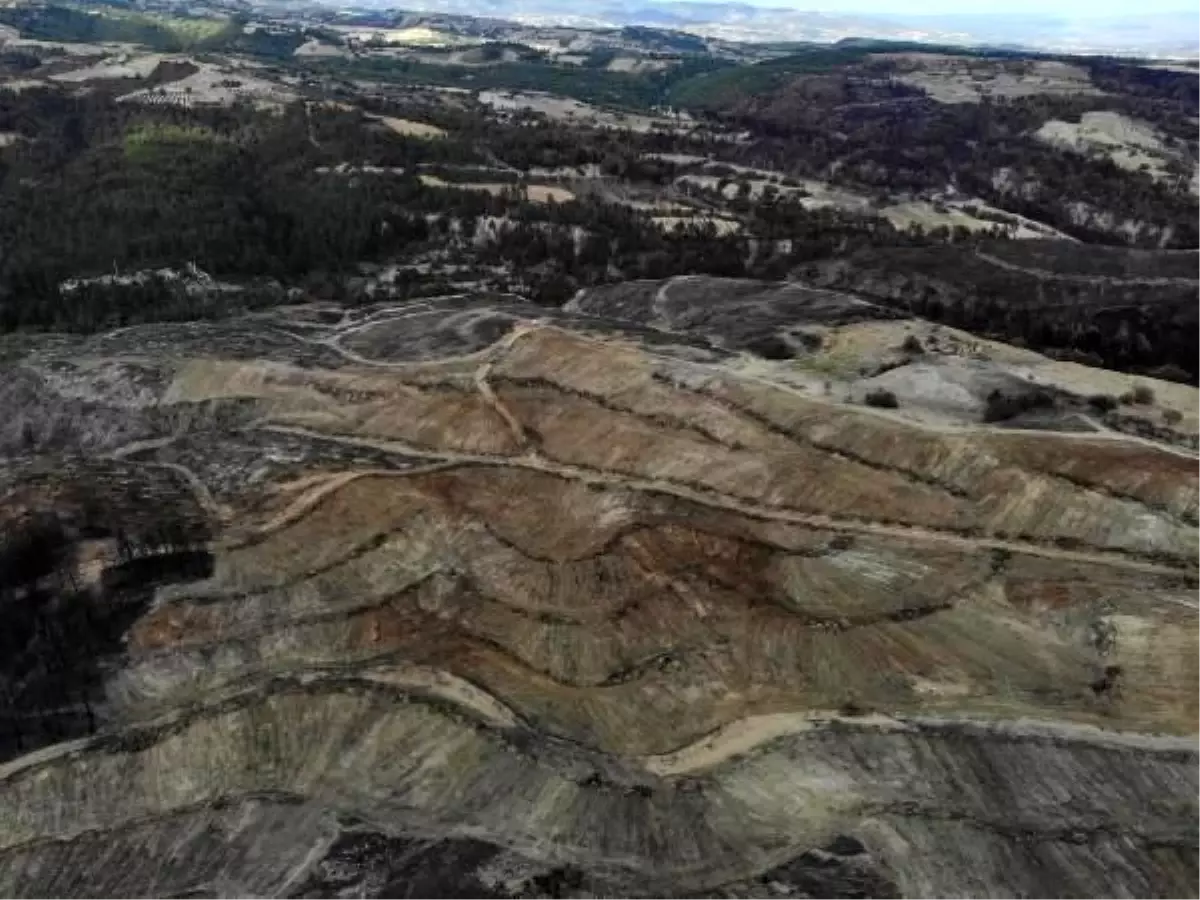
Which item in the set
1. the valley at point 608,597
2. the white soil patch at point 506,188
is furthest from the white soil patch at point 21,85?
the valley at point 608,597

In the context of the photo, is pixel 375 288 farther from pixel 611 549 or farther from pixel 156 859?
pixel 156 859

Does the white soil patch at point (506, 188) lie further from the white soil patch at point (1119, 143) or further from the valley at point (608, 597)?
the white soil patch at point (1119, 143)

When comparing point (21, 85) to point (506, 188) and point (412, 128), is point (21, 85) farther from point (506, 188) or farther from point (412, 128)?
point (506, 188)

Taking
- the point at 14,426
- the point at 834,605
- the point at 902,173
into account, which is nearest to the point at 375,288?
the point at 14,426

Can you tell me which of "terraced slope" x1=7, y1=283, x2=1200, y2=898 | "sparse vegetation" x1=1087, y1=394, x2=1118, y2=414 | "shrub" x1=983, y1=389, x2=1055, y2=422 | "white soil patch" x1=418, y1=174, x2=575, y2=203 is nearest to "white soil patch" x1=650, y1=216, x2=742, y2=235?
"white soil patch" x1=418, y1=174, x2=575, y2=203

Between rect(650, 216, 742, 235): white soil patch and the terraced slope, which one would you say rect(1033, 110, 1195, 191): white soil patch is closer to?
rect(650, 216, 742, 235): white soil patch

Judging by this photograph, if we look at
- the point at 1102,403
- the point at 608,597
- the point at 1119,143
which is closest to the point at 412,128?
the point at 1119,143
